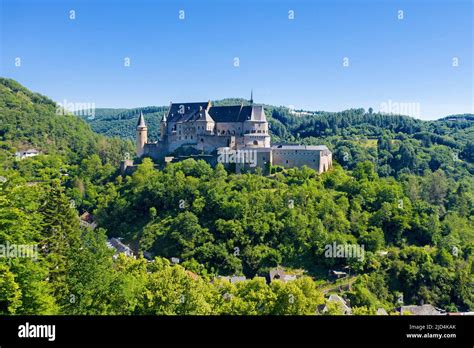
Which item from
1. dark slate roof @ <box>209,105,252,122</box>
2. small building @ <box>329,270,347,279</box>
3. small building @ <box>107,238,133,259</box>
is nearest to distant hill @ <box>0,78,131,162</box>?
dark slate roof @ <box>209,105,252,122</box>

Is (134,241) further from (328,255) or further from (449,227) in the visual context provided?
(449,227)

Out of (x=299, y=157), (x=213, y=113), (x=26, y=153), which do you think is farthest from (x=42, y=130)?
(x=299, y=157)

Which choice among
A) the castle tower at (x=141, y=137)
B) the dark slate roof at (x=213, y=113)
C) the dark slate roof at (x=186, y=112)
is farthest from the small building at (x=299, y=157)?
the castle tower at (x=141, y=137)

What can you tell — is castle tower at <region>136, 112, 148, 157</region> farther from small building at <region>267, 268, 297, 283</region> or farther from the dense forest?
small building at <region>267, 268, 297, 283</region>

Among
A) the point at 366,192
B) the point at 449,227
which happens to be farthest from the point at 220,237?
the point at 449,227

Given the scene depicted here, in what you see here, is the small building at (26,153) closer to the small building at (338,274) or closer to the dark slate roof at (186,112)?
the dark slate roof at (186,112)

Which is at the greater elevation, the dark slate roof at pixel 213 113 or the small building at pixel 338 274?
the dark slate roof at pixel 213 113

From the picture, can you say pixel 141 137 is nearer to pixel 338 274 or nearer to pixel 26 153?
pixel 338 274

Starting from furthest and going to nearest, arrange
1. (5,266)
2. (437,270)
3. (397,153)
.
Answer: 1. (397,153)
2. (437,270)
3. (5,266)
